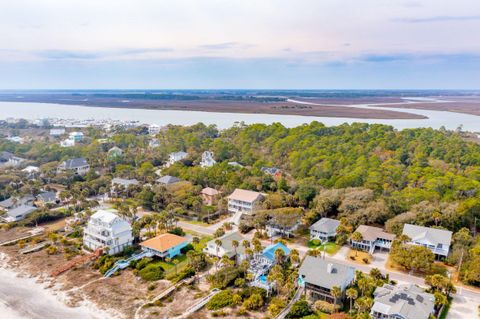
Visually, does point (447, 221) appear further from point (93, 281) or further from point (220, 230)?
point (93, 281)

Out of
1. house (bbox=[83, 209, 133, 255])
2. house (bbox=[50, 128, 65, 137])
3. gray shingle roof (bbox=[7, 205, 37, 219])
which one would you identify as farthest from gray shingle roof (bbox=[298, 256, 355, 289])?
house (bbox=[50, 128, 65, 137])

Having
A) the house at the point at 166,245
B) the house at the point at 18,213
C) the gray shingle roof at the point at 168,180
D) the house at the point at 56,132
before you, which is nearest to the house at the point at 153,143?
the gray shingle roof at the point at 168,180

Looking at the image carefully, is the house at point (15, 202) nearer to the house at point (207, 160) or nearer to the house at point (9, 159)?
the house at point (9, 159)

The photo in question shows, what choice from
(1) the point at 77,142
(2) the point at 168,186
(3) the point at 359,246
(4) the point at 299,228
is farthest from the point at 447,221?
(1) the point at 77,142

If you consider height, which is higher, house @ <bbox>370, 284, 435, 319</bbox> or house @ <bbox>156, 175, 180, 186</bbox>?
house @ <bbox>156, 175, 180, 186</bbox>

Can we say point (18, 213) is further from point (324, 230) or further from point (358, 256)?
point (358, 256)

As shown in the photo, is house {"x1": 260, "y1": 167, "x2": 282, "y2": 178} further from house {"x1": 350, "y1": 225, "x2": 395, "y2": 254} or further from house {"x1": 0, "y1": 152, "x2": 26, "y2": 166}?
house {"x1": 0, "y1": 152, "x2": 26, "y2": 166}
